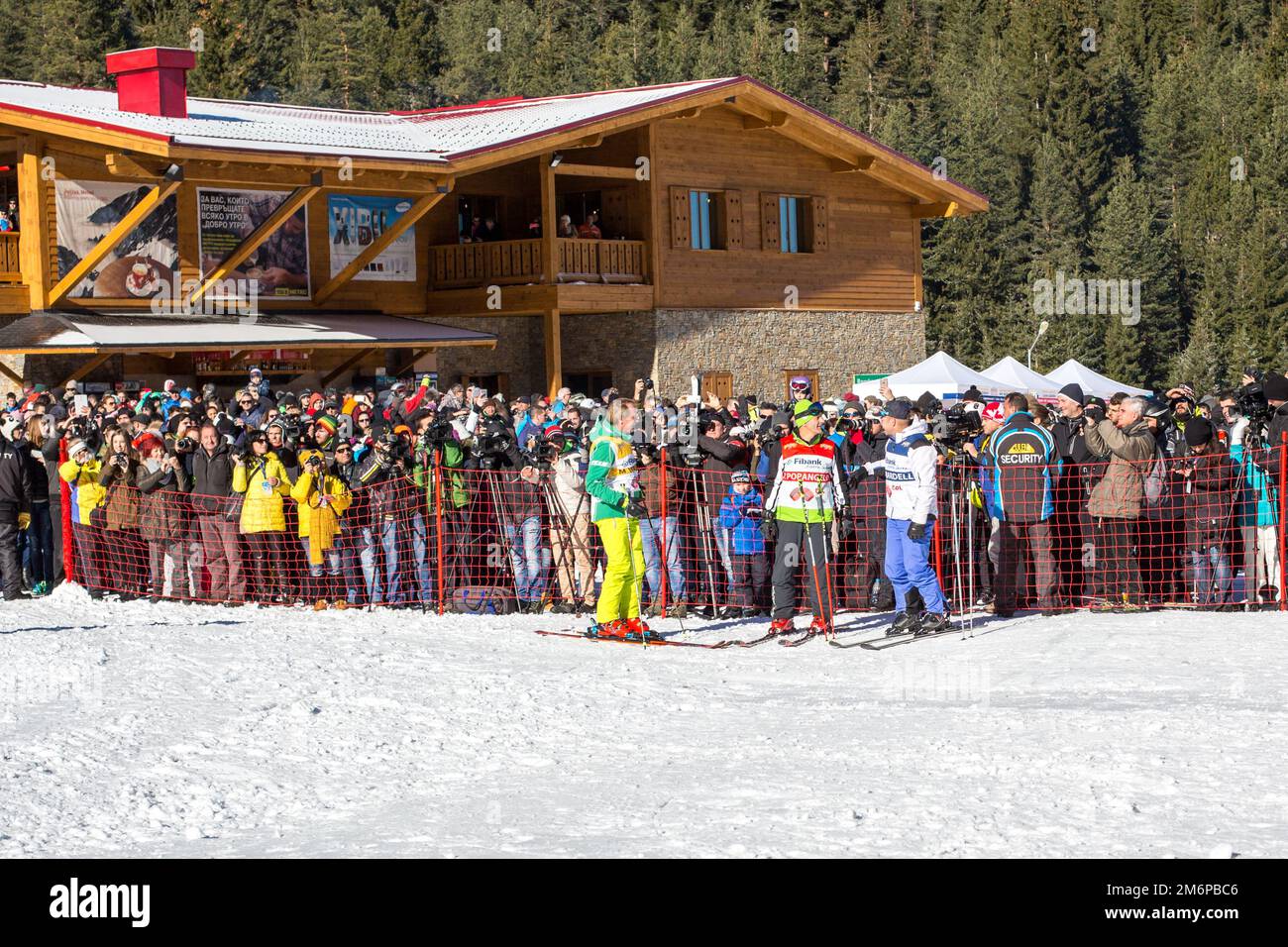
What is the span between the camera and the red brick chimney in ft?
85.2

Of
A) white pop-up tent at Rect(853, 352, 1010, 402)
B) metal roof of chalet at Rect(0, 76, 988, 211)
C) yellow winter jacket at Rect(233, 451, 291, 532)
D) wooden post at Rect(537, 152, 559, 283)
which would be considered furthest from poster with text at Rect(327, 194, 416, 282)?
yellow winter jacket at Rect(233, 451, 291, 532)

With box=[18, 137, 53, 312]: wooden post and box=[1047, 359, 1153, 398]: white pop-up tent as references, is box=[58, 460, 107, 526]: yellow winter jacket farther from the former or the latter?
box=[1047, 359, 1153, 398]: white pop-up tent

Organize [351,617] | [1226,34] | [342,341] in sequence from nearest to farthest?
[351,617] < [342,341] < [1226,34]

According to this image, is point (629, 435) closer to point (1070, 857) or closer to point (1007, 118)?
point (1070, 857)

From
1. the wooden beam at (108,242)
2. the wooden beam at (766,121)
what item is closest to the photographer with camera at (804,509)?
the wooden beam at (108,242)

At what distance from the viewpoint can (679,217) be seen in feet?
100.0

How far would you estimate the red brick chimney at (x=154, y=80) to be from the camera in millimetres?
25969

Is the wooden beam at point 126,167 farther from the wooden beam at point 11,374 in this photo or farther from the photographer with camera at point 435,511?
the photographer with camera at point 435,511

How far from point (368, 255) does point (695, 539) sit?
15.8m

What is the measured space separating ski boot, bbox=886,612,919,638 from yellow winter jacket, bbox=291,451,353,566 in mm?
4639

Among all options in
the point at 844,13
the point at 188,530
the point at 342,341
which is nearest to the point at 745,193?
the point at 342,341

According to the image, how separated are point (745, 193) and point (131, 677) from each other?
22.7m

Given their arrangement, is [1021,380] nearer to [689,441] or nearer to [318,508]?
[689,441]
